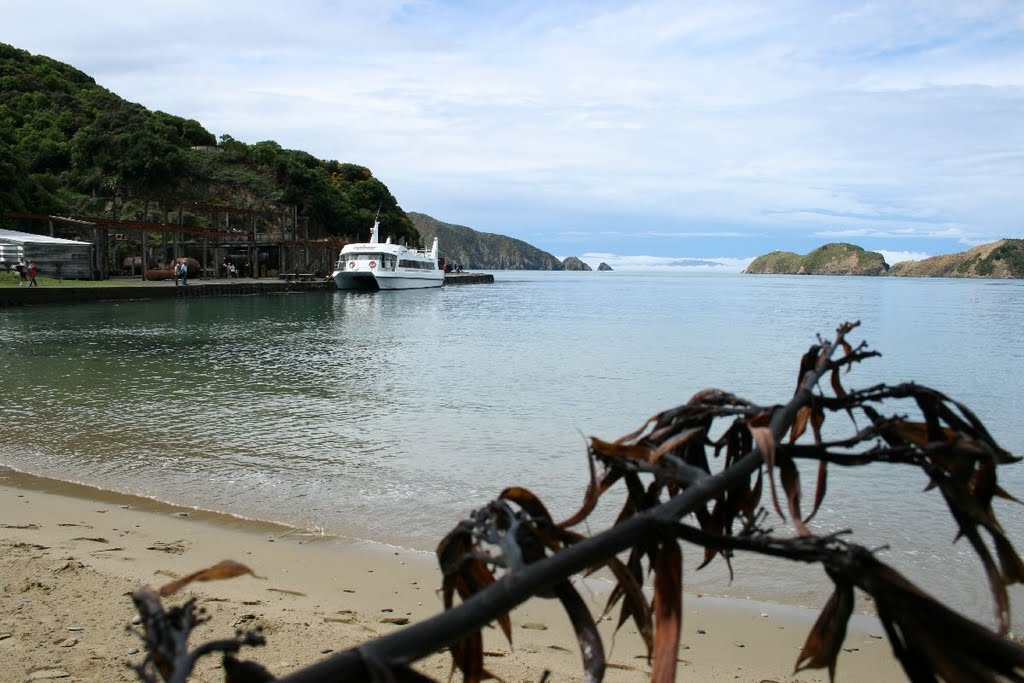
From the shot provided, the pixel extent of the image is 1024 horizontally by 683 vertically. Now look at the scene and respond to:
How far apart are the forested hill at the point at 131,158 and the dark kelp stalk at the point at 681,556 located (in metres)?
68.0

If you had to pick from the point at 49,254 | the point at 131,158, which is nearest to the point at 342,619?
the point at 49,254

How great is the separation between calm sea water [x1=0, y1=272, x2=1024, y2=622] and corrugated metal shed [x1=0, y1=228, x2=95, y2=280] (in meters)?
9.30

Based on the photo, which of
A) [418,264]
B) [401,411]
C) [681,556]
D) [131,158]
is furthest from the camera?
[418,264]

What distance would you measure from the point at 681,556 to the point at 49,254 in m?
53.2

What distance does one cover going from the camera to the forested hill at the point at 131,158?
7594 centimetres

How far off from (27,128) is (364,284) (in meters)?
36.8

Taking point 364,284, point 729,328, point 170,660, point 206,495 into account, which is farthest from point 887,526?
point 364,284

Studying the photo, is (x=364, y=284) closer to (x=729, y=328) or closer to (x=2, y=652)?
(x=729, y=328)

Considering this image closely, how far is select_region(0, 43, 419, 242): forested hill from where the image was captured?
75.9m

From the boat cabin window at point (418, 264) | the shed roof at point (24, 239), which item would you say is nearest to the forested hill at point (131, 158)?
the boat cabin window at point (418, 264)

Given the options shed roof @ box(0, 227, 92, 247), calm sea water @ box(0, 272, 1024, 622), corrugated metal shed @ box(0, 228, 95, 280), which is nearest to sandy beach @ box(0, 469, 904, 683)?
calm sea water @ box(0, 272, 1024, 622)

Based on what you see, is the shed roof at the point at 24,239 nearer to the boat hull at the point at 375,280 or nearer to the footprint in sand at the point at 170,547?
the boat hull at the point at 375,280

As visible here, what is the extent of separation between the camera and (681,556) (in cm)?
82

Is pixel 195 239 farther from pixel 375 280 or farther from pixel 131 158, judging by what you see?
pixel 375 280
